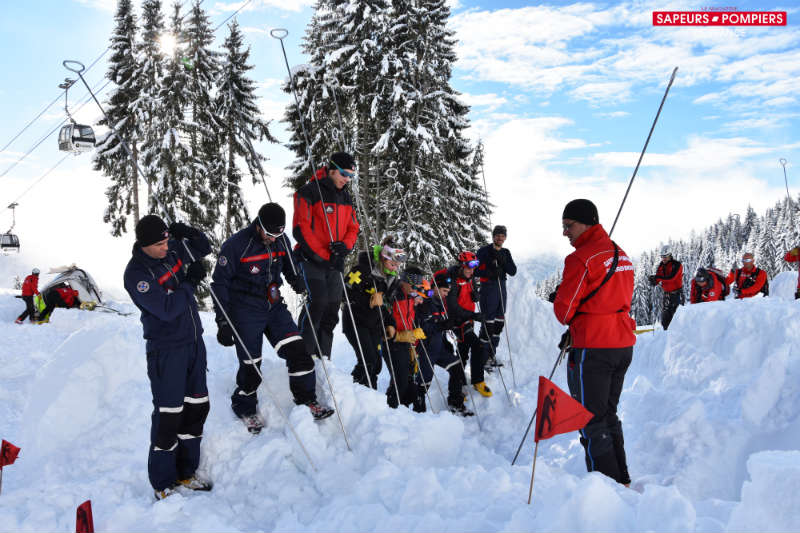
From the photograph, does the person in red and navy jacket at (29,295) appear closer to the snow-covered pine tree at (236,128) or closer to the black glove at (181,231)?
the snow-covered pine tree at (236,128)

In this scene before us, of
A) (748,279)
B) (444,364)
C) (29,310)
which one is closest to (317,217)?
(444,364)

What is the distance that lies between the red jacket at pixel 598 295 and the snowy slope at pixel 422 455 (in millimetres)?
1126

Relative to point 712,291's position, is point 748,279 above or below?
above

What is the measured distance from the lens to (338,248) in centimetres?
471

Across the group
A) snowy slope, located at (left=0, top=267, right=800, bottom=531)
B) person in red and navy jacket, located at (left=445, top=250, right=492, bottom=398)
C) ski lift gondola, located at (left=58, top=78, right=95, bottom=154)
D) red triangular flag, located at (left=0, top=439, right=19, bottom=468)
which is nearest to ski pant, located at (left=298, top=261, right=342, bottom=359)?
snowy slope, located at (left=0, top=267, right=800, bottom=531)

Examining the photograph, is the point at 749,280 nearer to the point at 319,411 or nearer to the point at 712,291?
the point at 712,291

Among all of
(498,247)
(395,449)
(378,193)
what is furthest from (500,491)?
(378,193)

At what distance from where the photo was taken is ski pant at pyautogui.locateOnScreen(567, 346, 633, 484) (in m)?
3.62

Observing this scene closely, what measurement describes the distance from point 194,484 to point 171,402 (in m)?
0.74

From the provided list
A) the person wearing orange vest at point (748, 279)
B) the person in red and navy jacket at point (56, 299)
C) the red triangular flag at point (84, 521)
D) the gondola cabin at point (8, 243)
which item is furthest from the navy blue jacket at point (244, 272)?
the gondola cabin at point (8, 243)

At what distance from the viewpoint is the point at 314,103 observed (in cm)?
1588

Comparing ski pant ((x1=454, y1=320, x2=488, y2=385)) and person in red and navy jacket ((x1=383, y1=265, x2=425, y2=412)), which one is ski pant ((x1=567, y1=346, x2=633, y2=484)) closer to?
person in red and navy jacket ((x1=383, y1=265, x2=425, y2=412))

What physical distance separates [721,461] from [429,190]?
13.0m

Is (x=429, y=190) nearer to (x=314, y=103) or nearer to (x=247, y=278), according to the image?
(x=314, y=103)
